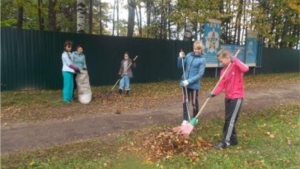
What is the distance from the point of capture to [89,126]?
6727 mm

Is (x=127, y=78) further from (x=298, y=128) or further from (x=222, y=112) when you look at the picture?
(x=298, y=128)

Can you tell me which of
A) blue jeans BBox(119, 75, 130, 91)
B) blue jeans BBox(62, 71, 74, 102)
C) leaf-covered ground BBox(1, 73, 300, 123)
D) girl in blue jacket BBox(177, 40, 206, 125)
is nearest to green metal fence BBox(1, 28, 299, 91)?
leaf-covered ground BBox(1, 73, 300, 123)

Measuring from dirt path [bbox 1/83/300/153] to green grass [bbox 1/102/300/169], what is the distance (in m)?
0.46

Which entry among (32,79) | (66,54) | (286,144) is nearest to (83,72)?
(66,54)

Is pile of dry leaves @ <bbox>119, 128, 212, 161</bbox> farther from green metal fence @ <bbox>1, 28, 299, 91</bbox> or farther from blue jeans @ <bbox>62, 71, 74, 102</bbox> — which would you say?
green metal fence @ <bbox>1, 28, 299, 91</bbox>

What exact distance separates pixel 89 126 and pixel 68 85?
2577 millimetres

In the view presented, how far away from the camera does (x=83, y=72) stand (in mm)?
9195

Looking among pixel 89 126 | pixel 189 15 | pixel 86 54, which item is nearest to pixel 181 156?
pixel 89 126

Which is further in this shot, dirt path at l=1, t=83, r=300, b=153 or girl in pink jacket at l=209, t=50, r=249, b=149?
dirt path at l=1, t=83, r=300, b=153

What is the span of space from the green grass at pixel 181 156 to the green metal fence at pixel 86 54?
6.56 m

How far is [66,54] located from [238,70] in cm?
531

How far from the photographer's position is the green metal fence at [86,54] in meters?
10.8

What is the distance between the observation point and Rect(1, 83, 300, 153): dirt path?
5.66 metres

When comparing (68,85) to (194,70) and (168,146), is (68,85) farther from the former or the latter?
(168,146)
